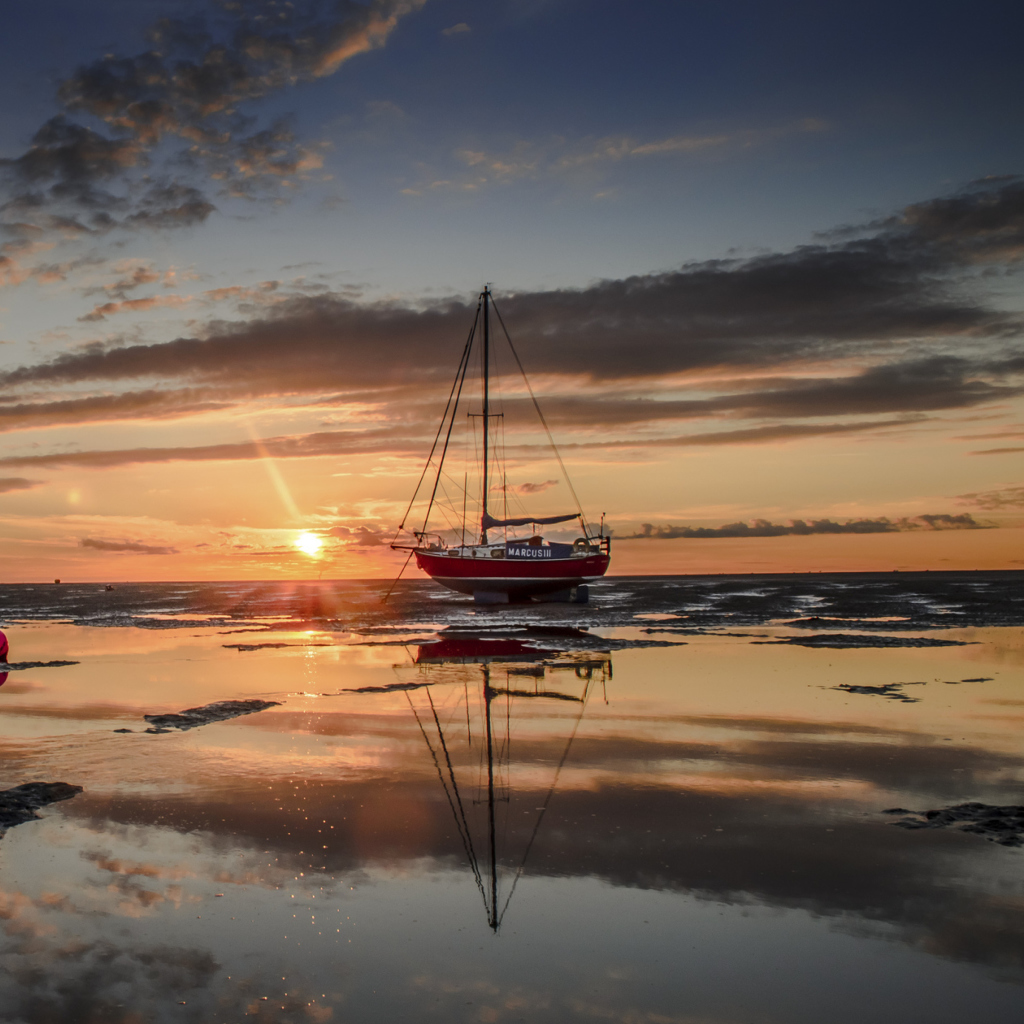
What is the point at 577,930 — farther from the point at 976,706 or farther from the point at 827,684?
the point at 827,684

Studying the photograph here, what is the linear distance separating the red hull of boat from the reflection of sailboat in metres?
27.7

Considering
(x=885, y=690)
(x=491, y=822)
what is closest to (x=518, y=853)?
(x=491, y=822)

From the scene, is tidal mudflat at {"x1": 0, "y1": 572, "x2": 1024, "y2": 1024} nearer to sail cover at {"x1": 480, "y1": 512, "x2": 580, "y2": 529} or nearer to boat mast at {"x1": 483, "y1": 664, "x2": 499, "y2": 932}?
boat mast at {"x1": 483, "y1": 664, "x2": 499, "y2": 932}

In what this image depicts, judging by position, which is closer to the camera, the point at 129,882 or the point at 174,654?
the point at 129,882

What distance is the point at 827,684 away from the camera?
1917cm

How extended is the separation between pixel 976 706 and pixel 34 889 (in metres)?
16.1

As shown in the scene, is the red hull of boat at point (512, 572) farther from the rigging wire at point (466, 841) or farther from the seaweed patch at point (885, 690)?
the rigging wire at point (466, 841)

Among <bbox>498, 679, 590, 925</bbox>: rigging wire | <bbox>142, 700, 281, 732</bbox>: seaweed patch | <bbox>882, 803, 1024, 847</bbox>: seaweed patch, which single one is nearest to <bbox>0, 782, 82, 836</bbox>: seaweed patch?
<bbox>142, 700, 281, 732</bbox>: seaweed patch

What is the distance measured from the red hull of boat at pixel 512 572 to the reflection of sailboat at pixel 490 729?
27685mm

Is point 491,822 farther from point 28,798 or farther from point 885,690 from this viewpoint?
point 885,690

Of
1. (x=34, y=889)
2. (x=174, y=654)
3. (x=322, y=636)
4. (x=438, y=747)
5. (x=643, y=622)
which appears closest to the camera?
(x=34, y=889)

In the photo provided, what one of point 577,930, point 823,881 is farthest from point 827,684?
point 577,930

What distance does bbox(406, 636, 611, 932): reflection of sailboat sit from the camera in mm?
8188

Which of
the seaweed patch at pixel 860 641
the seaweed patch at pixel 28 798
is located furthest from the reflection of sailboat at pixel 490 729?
the seaweed patch at pixel 860 641
